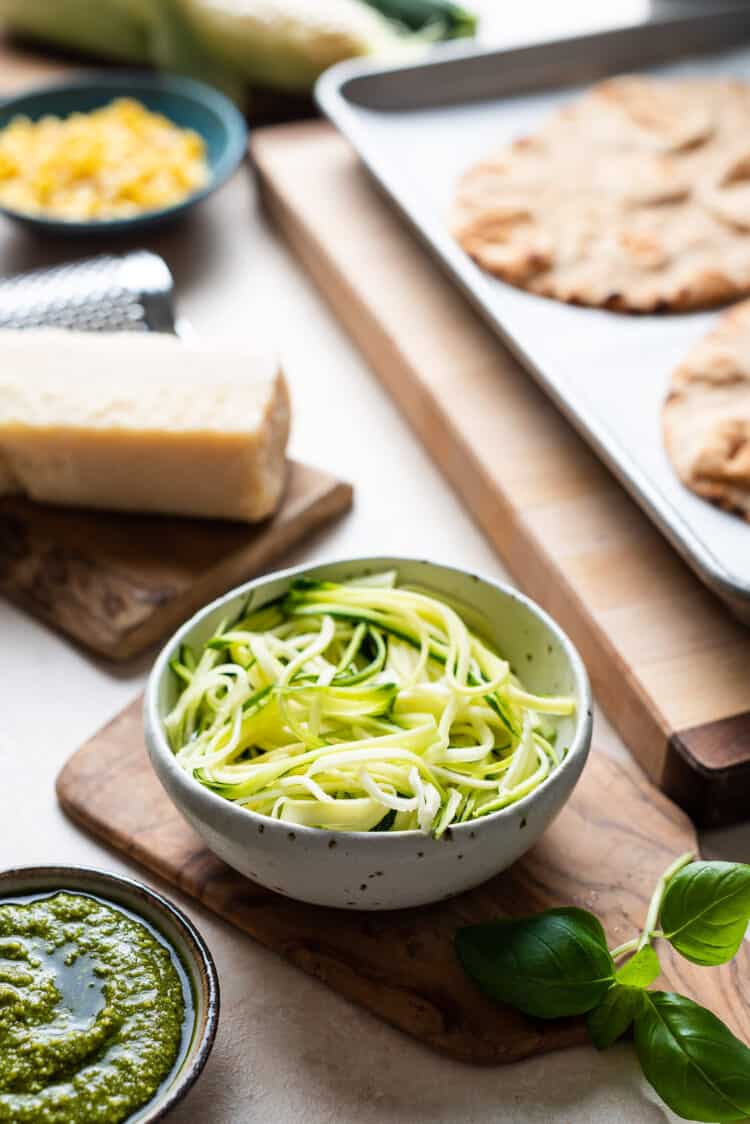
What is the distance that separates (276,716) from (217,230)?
164cm

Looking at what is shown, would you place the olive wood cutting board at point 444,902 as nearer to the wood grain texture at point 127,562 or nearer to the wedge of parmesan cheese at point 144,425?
the wood grain texture at point 127,562

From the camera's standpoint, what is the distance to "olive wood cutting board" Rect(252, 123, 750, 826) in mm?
1530

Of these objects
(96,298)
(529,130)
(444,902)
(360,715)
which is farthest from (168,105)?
(444,902)

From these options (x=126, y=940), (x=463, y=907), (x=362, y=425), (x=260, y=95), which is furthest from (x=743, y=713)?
(x=260, y=95)

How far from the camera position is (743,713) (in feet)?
4.99

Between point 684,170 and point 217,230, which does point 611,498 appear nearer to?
point 684,170

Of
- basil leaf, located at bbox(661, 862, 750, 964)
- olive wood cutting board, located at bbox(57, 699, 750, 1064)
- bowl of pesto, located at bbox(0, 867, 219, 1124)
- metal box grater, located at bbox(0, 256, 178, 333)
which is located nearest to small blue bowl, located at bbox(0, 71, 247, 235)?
metal box grater, located at bbox(0, 256, 178, 333)

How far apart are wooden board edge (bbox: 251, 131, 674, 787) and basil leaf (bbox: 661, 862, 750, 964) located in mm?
274

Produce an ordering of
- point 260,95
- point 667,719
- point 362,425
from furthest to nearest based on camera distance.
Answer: point 260,95 < point 362,425 < point 667,719

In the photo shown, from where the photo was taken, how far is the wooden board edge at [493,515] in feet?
5.18

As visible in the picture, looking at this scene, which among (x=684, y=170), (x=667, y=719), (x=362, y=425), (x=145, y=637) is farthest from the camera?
(x=684, y=170)

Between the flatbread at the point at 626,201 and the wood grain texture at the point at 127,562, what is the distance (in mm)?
598

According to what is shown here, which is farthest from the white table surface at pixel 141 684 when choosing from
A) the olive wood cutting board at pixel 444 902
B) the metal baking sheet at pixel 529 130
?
the metal baking sheet at pixel 529 130

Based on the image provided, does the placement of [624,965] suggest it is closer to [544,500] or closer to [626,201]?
[544,500]
